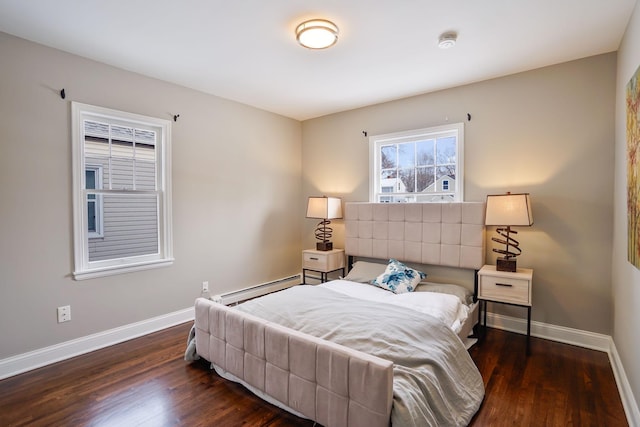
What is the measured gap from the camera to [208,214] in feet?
12.6

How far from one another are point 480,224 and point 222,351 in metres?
2.65

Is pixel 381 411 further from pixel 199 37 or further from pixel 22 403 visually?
pixel 199 37

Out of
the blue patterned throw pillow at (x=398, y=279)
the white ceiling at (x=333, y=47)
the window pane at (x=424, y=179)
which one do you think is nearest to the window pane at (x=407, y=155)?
the window pane at (x=424, y=179)

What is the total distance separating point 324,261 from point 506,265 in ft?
6.69

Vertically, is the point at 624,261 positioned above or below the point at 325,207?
below

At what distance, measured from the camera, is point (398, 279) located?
10.9 ft

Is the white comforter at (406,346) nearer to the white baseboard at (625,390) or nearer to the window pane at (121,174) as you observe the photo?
the white baseboard at (625,390)

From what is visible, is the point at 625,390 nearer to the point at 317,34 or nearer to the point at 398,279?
the point at 398,279

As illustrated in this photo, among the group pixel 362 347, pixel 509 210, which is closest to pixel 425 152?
pixel 509 210

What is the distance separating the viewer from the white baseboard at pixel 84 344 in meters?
2.50

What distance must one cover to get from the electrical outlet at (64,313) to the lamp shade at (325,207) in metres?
2.71

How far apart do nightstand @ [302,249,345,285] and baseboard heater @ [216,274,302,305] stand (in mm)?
591

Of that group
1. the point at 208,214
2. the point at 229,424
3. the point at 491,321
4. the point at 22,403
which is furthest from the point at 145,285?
the point at 491,321

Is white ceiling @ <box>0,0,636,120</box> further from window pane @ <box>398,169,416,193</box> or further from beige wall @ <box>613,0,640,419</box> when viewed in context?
window pane @ <box>398,169,416,193</box>
